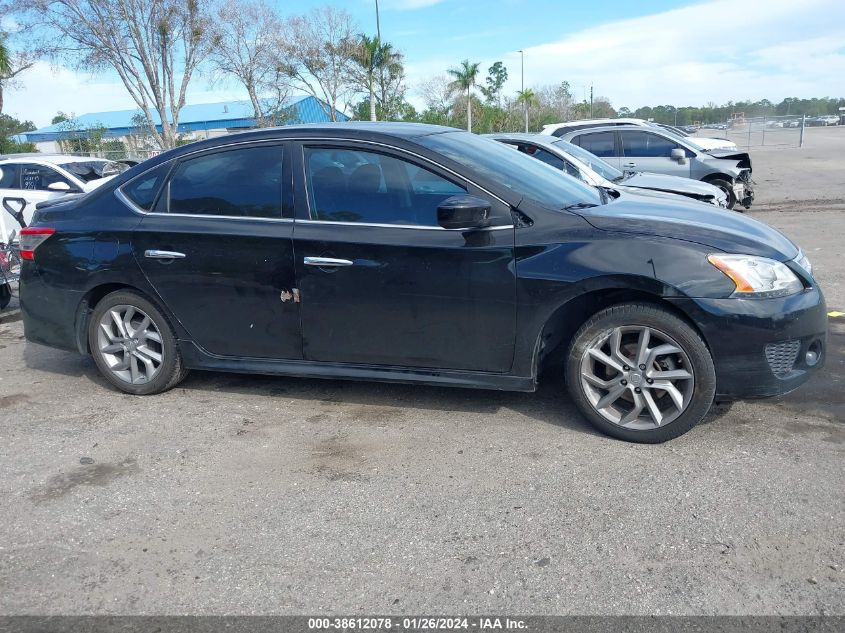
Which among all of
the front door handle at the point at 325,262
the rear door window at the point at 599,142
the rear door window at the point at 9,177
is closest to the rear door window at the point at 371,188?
the front door handle at the point at 325,262

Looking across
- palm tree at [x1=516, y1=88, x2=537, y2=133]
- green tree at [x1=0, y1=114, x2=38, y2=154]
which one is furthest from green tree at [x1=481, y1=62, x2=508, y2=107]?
green tree at [x1=0, y1=114, x2=38, y2=154]

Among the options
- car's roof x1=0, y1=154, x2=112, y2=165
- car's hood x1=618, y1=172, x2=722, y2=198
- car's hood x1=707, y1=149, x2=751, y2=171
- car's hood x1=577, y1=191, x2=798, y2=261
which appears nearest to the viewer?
car's hood x1=577, y1=191, x2=798, y2=261

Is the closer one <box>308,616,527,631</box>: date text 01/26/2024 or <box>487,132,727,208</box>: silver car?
<box>308,616,527,631</box>: date text 01/26/2024

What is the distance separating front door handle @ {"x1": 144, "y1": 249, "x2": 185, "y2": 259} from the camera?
460cm

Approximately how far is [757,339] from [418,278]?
1.80 meters

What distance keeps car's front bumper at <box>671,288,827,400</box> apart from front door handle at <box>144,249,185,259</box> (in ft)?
9.82

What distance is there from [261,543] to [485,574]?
100 cm

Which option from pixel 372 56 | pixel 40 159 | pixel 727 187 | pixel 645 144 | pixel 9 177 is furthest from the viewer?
pixel 372 56

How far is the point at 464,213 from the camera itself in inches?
150

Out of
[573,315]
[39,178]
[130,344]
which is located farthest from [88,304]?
[39,178]

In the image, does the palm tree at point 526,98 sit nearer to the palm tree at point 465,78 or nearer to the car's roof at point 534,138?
the palm tree at point 465,78

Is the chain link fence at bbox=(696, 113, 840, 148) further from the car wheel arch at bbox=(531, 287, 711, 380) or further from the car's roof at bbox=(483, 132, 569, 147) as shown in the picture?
the car wheel arch at bbox=(531, 287, 711, 380)

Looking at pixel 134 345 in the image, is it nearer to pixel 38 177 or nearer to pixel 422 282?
pixel 422 282

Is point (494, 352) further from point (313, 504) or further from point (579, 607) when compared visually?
point (579, 607)
